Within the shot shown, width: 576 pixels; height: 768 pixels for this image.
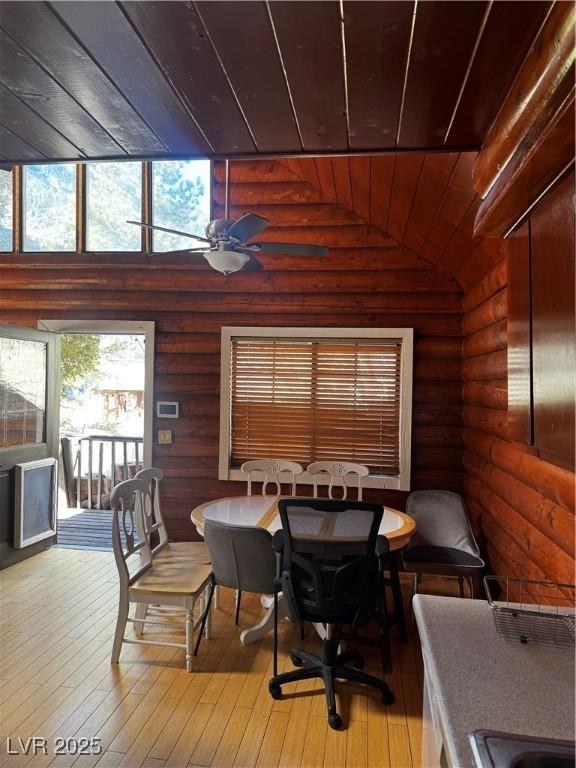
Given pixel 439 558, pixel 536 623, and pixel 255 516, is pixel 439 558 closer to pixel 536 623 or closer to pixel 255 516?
pixel 255 516

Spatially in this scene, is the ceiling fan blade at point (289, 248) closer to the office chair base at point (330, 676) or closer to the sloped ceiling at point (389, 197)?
the sloped ceiling at point (389, 197)

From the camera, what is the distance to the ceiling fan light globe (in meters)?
2.93

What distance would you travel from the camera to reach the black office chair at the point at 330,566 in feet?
7.61

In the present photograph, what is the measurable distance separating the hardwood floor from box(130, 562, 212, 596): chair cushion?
0.44m

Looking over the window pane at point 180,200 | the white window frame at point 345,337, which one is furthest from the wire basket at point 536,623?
the window pane at point 180,200

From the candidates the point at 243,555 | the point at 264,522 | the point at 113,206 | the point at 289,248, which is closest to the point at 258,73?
the point at 289,248

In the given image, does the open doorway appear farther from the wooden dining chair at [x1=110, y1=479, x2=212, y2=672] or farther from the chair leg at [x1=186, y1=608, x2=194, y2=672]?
the chair leg at [x1=186, y1=608, x2=194, y2=672]

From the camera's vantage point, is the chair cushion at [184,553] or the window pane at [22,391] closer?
the chair cushion at [184,553]

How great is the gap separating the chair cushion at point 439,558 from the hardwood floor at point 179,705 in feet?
1.62

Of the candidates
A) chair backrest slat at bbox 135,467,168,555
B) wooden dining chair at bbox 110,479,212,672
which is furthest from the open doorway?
wooden dining chair at bbox 110,479,212,672

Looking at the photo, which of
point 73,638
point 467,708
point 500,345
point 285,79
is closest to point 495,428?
Answer: point 500,345

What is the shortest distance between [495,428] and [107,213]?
161 inches

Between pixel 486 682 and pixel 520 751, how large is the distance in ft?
0.68

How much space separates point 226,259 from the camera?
2965 mm
